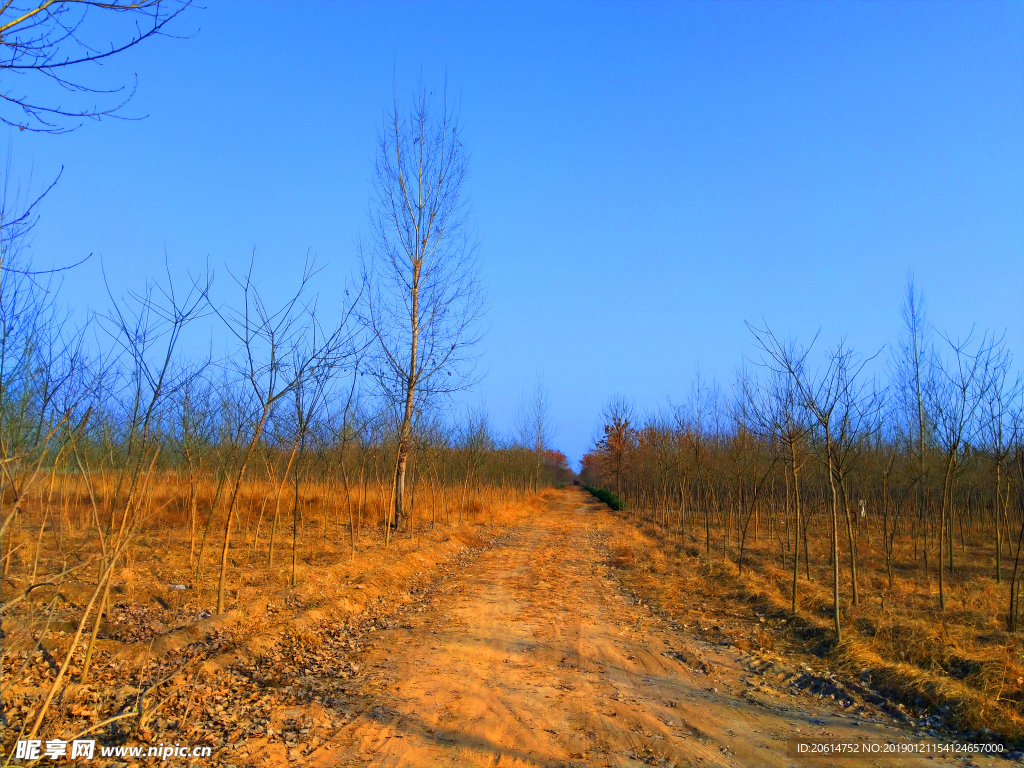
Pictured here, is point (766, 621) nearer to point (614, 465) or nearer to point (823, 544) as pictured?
point (823, 544)

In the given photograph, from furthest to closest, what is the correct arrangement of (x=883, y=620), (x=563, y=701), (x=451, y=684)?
(x=883, y=620) → (x=451, y=684) → (x=563, y=701)

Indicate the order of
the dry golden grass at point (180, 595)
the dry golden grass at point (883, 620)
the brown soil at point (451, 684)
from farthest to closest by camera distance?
the dry golden grass at point (883, 620)
the dry golden grass at point (180, 595)
the brown soil at point (451, 684)

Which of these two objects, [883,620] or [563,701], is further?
[883,620]

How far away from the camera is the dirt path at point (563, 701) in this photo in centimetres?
423

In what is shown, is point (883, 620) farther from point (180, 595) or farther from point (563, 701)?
point (180, 595)

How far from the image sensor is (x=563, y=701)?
5.18 meters

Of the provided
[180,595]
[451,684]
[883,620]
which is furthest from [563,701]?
[180,595]

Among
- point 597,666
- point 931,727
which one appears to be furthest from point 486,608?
point 931,727

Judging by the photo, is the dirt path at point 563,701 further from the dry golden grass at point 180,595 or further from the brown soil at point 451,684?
the dry golden grass at point 180,595

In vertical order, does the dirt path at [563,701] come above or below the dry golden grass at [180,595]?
below

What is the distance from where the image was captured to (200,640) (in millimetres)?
5961

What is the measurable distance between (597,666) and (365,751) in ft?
9.17

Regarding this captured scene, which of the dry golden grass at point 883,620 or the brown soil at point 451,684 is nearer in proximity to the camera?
the brown soil at point 451,684

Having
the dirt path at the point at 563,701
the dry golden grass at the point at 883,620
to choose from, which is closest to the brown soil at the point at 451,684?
the dirt path at the point at 563,701
